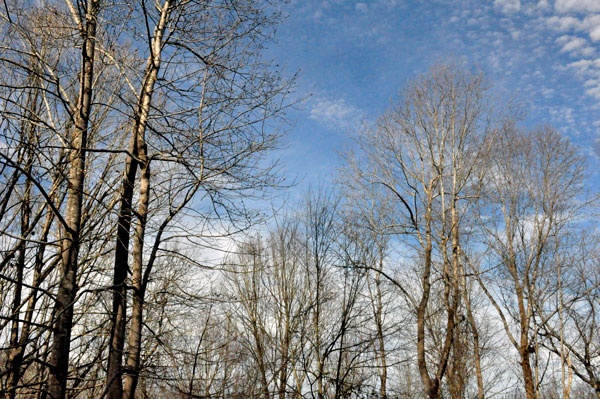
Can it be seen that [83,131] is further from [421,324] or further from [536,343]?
[536,343]

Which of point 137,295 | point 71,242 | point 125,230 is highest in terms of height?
point 125,230

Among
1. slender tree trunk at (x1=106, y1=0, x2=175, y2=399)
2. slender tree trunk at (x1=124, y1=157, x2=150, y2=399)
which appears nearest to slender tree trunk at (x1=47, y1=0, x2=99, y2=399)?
slender tree trunk at (x1=106, y1=0, x2=175, y2=399)

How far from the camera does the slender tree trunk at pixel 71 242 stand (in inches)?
155

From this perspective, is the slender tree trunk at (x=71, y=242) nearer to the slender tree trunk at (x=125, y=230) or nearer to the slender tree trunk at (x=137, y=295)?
the slender tree trunk at (x=125, y=230)

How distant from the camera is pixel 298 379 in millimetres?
13492

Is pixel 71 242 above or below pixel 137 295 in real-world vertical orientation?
above

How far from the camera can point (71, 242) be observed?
4.31 metres

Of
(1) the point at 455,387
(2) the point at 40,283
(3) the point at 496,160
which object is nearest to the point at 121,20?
(2) the point at 40,283

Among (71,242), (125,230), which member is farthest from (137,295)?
(71,242)

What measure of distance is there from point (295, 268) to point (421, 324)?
14.2 feet

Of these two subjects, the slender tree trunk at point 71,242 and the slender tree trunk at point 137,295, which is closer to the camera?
the slender tree trunk at point 71,242

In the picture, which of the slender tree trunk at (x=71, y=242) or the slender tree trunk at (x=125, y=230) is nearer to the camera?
the slender tree trunk at (x=71, y=242)

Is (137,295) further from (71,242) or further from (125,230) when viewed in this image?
(71,242)

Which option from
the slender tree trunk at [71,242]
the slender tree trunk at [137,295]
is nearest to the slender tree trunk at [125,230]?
the slender tree trunk at [137,295]
